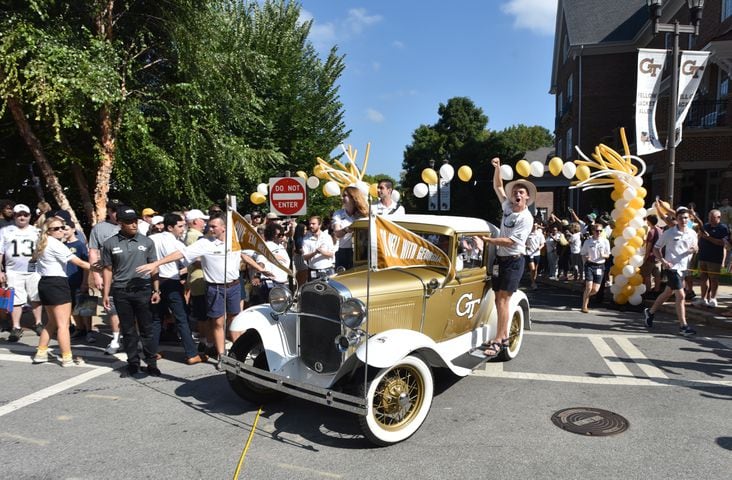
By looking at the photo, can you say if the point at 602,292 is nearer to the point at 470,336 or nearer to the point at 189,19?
the point at 470,336

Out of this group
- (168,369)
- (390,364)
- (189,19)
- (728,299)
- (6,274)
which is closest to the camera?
(390,364)

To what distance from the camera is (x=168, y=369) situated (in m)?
5.84

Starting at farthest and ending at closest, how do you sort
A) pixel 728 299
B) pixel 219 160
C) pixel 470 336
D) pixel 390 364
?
1. pixel 219 160
2. pixel 728 299
3. pixel 470 336
4. pixel 390 364

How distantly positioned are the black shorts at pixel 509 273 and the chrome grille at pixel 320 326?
2.30 metres

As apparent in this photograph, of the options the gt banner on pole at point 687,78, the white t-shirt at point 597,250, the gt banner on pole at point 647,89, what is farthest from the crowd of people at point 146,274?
the gt banner on pole at point 687,78

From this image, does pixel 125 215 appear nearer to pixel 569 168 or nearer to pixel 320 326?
pixel 320 326

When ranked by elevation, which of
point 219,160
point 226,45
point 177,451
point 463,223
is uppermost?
point 226,45

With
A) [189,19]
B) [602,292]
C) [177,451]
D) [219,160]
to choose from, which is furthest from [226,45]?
[177,451]

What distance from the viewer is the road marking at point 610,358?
5734 millimetres

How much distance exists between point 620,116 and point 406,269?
1084 inches

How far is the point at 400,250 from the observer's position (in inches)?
184

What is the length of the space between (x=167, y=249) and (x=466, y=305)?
3.72m

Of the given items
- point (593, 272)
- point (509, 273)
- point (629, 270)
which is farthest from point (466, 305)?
point (629, 270)

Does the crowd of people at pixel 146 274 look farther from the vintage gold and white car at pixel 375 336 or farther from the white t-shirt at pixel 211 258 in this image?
the vintage gold and white car at pixel 375 336
